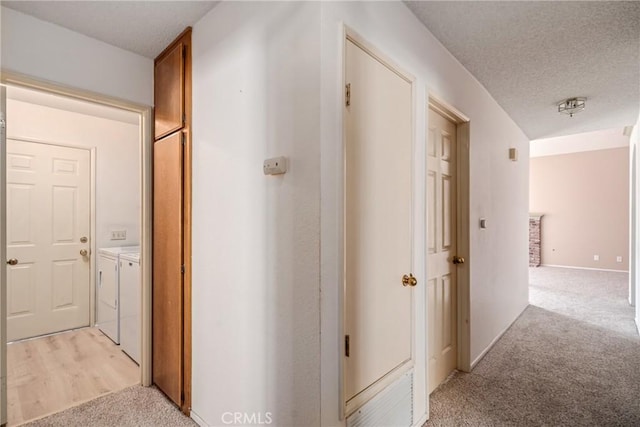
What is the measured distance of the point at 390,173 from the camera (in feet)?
5.34

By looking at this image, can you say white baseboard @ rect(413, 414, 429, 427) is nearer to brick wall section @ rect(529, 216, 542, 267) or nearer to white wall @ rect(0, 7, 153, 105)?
white wall @ rect(0, 7, 153, 105)

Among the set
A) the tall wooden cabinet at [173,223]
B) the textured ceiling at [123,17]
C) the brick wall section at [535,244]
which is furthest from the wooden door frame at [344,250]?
the brick wall section at [535,244]

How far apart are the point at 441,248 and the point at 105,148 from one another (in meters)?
4.03

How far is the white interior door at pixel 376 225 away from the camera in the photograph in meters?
1.38

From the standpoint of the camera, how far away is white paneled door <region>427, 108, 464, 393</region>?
2.24 meters

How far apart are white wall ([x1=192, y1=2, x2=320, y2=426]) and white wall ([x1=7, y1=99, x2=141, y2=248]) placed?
253cm

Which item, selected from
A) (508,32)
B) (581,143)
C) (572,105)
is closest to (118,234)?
(508,32)

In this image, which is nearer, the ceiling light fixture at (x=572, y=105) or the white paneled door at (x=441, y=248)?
the white paneled door at (x=441, y=248)

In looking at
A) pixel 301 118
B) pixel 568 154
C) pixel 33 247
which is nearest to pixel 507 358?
pixel 301 118

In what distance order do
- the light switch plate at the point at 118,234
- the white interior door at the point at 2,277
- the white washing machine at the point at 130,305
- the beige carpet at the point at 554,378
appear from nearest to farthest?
the white interior door at the point at 2,277 → the beige carpet at the point at 554,378 → the white washing machine at the point at 130,305 → the light switch plate at the point at 118,234

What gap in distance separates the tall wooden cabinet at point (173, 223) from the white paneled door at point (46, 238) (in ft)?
6.43

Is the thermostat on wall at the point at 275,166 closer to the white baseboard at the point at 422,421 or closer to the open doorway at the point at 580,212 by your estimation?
the white baseboard at the point at 422,421

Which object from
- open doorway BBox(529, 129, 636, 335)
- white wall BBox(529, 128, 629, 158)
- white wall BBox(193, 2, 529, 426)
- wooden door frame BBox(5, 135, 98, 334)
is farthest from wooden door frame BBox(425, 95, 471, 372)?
white wall BBox(529, 128, 629, 158)

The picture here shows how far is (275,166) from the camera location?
55.4 inches
